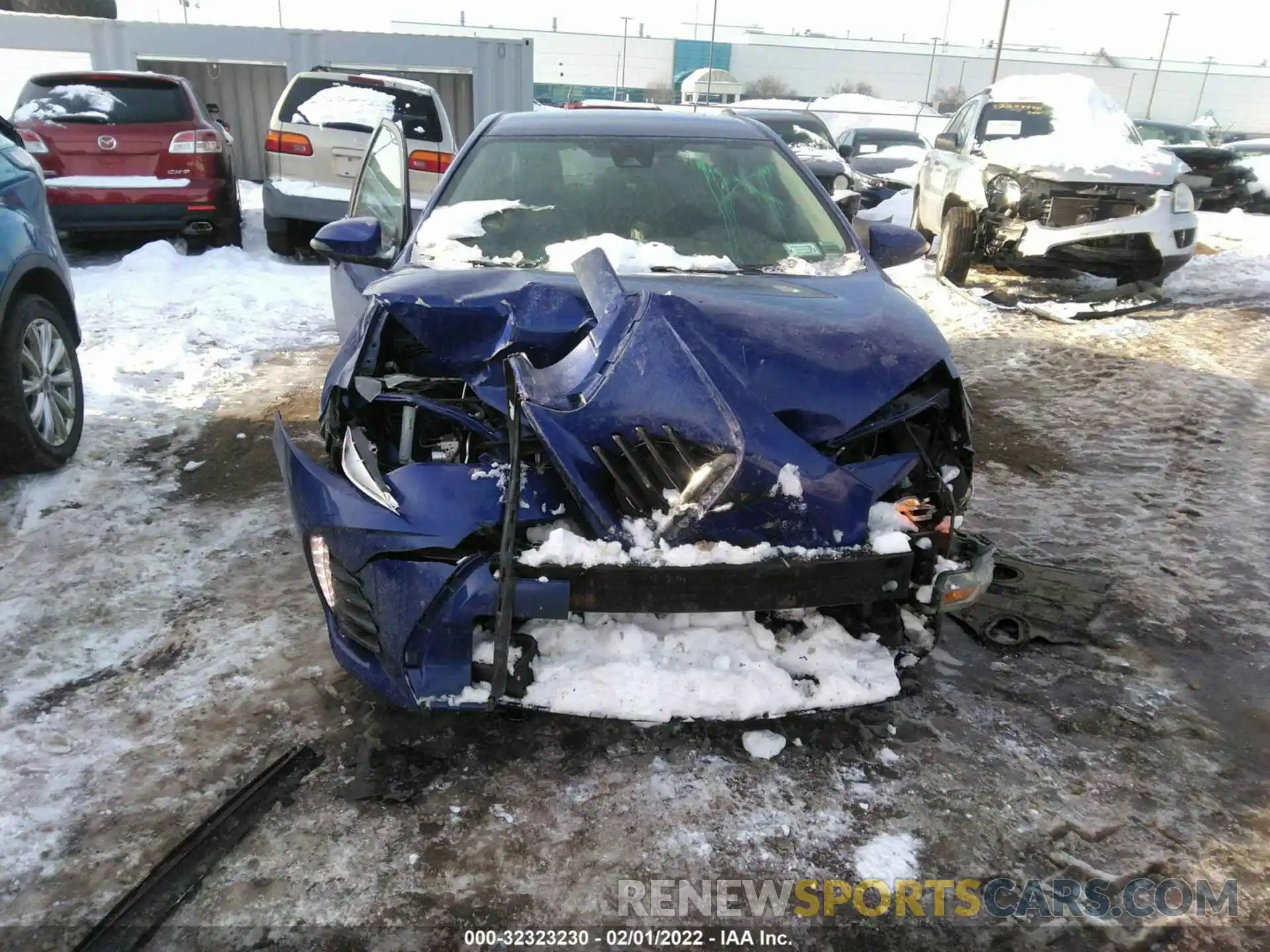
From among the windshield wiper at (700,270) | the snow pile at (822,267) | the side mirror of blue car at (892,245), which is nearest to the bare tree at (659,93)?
the side mirror of blue car at (892,245)

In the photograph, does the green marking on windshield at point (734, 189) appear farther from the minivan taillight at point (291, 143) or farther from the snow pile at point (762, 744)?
the minivan taillight at point (291, 143)

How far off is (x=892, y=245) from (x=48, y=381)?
3.80 meters

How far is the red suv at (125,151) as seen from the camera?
7.78 metres

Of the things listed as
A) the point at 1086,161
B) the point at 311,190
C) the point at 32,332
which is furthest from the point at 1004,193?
the point at 32,332

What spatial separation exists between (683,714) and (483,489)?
76 centimetres

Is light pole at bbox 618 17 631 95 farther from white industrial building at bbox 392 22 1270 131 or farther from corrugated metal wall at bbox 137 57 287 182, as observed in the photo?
corrugated metal wall at bbox 137 57 287 182

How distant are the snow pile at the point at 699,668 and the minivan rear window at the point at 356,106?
7.35m

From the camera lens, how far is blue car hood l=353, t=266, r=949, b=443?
2342 mm

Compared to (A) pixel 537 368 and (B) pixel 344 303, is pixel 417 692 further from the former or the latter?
(B) pixel 344 303

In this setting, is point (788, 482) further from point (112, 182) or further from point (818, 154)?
point (818, 154)

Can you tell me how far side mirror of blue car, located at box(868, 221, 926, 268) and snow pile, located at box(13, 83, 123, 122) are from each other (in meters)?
7.55

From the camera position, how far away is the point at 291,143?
27.2 feet

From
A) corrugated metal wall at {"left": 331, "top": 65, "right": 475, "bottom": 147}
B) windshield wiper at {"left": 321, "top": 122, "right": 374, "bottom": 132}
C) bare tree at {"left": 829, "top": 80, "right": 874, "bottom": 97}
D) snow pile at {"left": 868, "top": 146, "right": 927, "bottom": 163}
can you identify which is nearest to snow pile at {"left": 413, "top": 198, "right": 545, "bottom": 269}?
windshield wiper at {"left": 321, "top": 122, "right": 374, "bottom": 132}

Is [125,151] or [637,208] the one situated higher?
[637,208]
